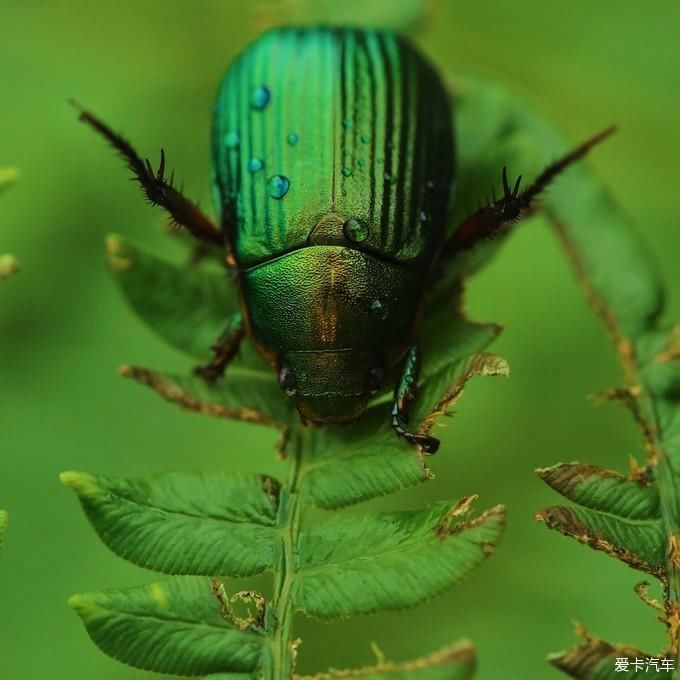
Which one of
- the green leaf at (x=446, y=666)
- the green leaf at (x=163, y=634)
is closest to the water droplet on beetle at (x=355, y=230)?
the green leaf at (x=163, y=634)

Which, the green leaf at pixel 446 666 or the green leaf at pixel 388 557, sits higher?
the green leaf at pixel 388 557

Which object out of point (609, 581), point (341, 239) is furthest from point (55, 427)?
point (609, 581)

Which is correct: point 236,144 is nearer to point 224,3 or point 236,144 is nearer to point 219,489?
point 219,489

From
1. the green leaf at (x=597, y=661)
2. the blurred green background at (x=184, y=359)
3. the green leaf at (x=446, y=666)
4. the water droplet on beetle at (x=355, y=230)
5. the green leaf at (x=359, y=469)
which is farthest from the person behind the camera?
the blurred green background at (x=184, y=359)

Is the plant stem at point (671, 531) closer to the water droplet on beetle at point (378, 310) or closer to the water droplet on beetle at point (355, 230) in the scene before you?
the water droplet on beetle at point (378, 310)

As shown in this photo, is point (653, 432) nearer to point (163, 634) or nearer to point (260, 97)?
point (163, 634)

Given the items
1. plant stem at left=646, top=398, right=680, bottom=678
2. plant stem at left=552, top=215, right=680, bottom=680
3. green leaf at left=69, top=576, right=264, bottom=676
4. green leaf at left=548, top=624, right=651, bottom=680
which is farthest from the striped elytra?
green leaf at left=548, top=624, right=651, bottom=680
